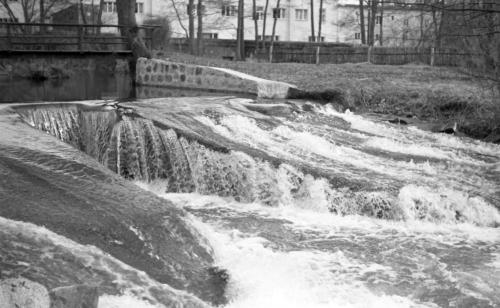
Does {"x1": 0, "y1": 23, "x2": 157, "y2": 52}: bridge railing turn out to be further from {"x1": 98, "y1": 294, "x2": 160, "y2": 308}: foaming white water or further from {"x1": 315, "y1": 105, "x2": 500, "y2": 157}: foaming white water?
{"x1": 98, "y1": 294, "x2": 160, "y2": 308}: foaming white water

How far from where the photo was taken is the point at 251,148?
29.7ft

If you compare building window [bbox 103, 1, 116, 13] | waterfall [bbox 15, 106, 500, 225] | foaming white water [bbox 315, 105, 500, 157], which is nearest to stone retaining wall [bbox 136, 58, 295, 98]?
foaming white water [bbox 315, 105, 500, 157]

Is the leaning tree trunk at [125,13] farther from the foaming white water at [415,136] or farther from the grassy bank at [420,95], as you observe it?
the foaming white water at [415,136]

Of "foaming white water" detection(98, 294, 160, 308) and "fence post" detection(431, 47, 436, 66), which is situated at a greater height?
"fence post" detection(431, 47, 436, 66)

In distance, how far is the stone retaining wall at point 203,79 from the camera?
48.6 ft

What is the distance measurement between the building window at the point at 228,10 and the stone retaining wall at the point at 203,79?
1117 inches

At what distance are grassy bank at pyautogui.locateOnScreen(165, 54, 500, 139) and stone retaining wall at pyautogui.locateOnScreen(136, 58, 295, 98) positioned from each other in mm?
1289

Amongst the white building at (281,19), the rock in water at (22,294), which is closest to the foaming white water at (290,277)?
the rock in water at (22,294)

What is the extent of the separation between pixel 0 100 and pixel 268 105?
227 inches

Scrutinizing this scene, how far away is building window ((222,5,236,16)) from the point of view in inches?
1808

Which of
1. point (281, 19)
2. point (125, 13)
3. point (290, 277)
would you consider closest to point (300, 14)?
point (281, 19)

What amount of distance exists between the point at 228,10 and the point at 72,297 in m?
45.3

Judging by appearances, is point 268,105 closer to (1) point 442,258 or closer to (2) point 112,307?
(1) point 442,258

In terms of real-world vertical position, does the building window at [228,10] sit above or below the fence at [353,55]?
above
